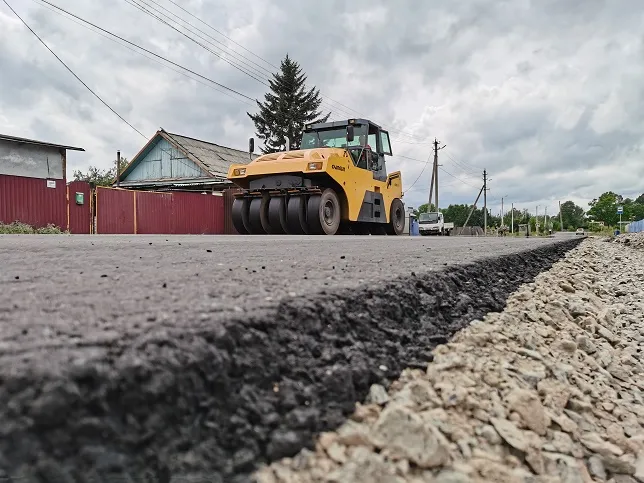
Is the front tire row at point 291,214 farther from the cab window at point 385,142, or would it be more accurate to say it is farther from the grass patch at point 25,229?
the grass patch at point 25,229

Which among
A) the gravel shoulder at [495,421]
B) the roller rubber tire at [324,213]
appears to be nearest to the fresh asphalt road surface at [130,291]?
the gravel shoulder at [495,421]

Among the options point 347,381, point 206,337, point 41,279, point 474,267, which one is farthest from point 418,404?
point 474,267

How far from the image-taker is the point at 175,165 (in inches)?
936

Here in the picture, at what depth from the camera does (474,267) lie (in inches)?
84.8

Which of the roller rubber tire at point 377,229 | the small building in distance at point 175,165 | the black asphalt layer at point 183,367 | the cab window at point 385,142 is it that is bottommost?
the black asphalt layer at point 183,367

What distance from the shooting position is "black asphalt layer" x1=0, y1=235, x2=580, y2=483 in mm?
499

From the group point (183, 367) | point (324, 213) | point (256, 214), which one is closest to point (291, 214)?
point (324, 213)

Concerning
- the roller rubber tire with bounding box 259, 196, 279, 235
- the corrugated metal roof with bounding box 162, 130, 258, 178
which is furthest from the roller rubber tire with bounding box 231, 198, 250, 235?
the corrugated metal roof with bounding box 162, 130, 258, 178

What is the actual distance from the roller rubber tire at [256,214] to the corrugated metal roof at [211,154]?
12667 millimetres

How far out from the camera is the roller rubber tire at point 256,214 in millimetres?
9281

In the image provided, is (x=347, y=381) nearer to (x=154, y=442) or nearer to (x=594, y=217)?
(x=154, y=442)

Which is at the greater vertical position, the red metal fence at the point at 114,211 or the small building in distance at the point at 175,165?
the small building in distance at the point at 175,165

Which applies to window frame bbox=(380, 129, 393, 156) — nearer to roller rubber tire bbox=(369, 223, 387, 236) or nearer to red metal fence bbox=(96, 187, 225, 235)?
Result: roller rubber tire bbox=(369, 223, 387, 236)

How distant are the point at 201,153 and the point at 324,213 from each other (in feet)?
55.9
